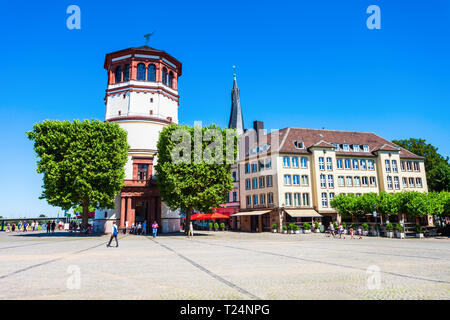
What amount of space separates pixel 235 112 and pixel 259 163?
49.6 m

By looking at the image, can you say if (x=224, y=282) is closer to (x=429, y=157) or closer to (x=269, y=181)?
(x=269, y=181)

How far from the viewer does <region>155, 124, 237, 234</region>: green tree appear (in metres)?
35.6

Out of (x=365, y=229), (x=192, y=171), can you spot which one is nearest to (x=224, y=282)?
(x=192, y=171)

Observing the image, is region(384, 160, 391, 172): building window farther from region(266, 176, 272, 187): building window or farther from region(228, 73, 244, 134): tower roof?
region(228, 73, 244, 134): tower roof

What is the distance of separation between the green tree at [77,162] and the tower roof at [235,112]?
62576 mm

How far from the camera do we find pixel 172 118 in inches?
1922

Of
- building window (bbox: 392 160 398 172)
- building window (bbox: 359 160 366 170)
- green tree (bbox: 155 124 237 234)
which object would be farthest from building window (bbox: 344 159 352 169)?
green tree (bbox: 155 124 237 234)

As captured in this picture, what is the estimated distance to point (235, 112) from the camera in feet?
328

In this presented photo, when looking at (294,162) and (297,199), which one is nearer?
(297,199)

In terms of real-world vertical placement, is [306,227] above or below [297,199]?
below

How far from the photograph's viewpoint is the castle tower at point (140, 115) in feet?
141

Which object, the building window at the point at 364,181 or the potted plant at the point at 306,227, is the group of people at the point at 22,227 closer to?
the potted plant at the point at 306,227

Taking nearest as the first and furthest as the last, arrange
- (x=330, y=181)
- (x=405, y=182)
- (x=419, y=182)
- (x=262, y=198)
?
(x=330, y=181), (x=262, y=198), (x=405, y=182), (x=419, y=182)

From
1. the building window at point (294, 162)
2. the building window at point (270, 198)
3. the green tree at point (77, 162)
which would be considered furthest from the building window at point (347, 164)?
the green tree at point (77, 162)
